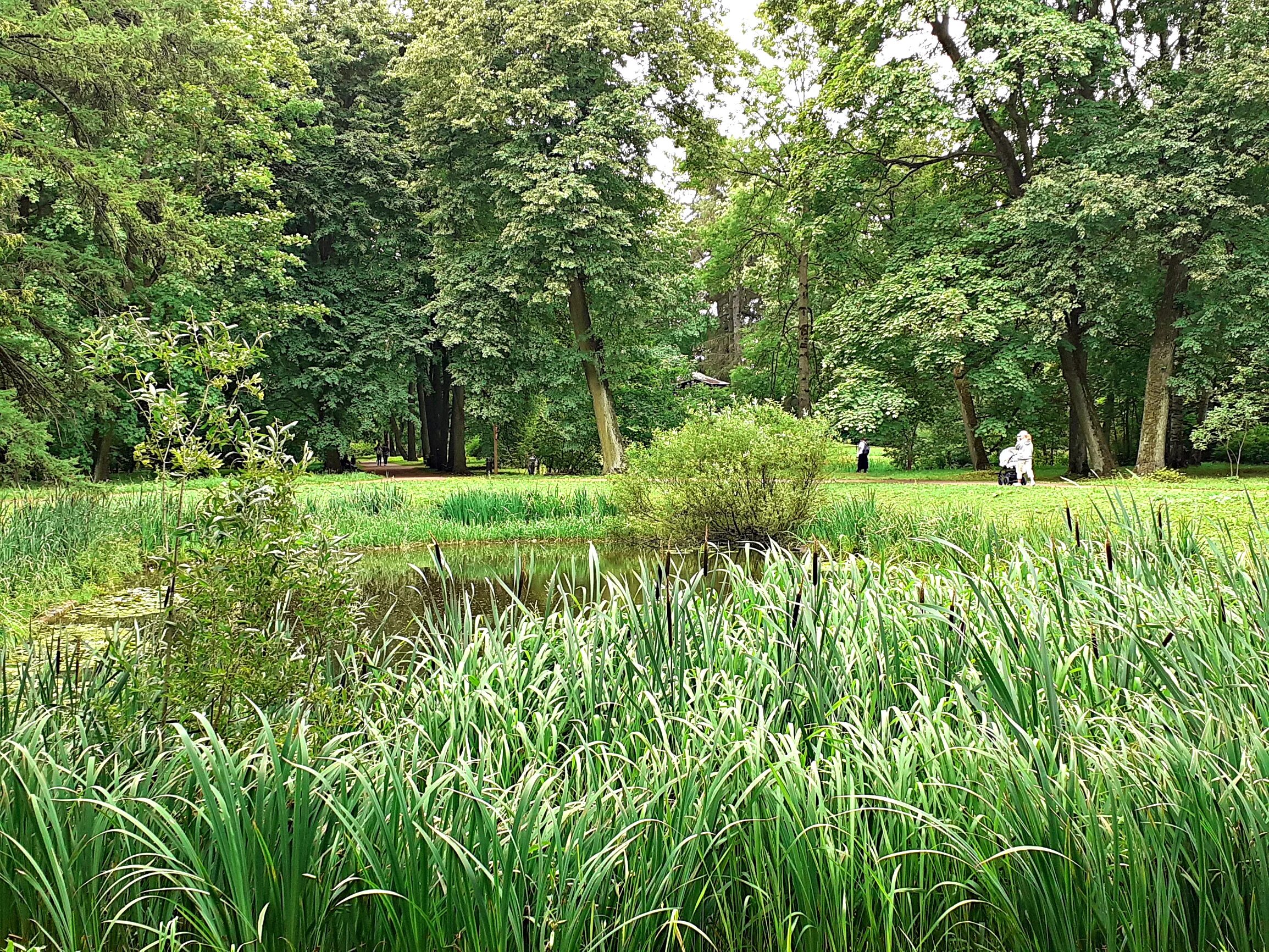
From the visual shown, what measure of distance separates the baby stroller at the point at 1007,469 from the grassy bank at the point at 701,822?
13.2 m

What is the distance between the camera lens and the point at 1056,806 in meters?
1.75

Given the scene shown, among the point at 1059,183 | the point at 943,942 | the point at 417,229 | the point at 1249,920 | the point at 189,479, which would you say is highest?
the point at 417,229

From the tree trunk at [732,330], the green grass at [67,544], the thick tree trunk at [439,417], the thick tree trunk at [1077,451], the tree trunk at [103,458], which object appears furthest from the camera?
the tree trunk at [732,330]

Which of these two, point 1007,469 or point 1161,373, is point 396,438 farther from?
point 1161,373

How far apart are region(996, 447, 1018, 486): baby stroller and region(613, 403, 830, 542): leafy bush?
20.3 ft

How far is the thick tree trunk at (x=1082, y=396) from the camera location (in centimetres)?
1638

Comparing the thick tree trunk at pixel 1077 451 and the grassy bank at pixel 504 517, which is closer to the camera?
the grassy bank at pixel 504 517

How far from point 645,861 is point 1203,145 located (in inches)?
703

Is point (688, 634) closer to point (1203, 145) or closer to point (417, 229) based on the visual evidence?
point (1203, 145)

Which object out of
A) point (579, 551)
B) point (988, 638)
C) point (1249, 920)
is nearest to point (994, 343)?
point (579, 551)

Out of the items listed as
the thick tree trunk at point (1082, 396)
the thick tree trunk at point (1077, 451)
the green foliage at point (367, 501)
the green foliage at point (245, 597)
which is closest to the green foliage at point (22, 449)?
the green foliage at point (367, 501)

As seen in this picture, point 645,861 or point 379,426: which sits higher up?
point 379,426

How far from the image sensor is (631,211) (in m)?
20.6

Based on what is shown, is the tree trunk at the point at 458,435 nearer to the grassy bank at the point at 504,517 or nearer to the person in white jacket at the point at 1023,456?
the grassy bank at the point at 504,517
